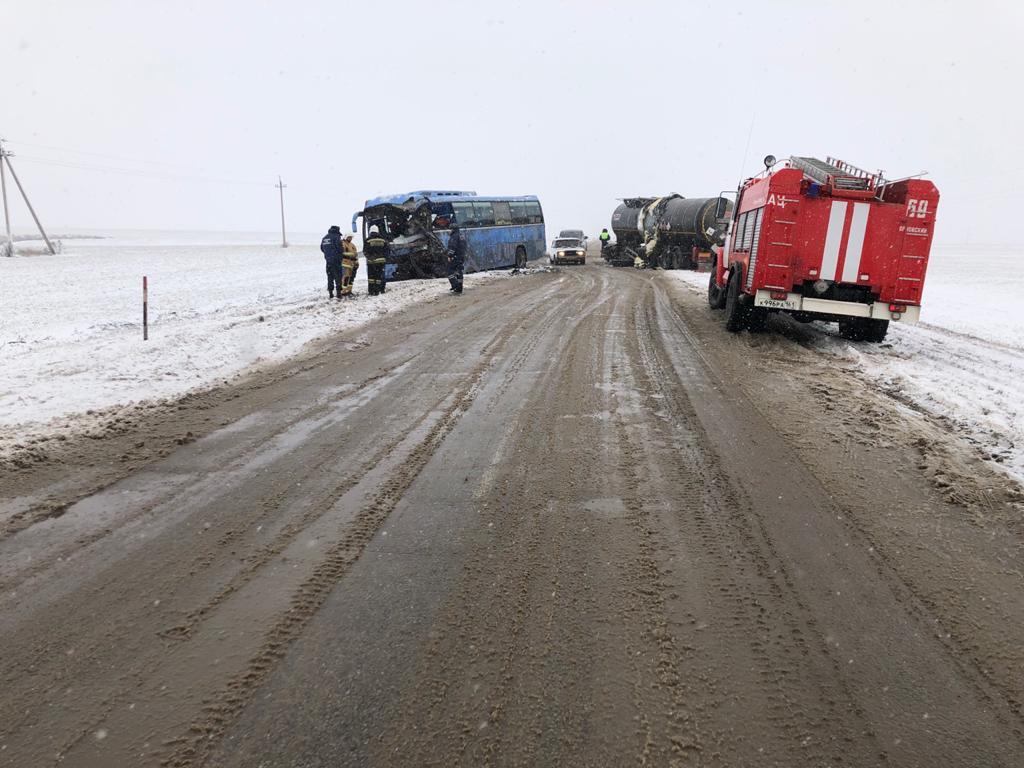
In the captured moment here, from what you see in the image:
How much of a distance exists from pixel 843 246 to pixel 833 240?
0.18 metres

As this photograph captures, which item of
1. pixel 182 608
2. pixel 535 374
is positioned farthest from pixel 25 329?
pixel 182 608

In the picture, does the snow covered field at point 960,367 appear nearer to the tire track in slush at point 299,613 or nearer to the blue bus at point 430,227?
the tire track in slush at point 299,613

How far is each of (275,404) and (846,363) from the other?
25.7ft

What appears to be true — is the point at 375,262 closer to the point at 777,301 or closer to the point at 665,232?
the point at 777,301

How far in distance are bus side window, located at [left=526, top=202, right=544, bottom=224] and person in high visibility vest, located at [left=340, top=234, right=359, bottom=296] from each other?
53.8 feet

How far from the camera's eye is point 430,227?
23922 millimetres

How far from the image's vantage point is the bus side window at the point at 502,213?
94.4 feet

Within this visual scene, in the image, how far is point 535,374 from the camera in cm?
788

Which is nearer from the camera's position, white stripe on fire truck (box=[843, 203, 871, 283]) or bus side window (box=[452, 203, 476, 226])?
white stripe on fire truck (box=[843, 203, 871, 283])

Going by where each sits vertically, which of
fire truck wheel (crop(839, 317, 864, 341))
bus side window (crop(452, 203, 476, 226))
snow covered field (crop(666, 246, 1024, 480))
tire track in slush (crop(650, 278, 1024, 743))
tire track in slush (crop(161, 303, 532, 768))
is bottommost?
tire track in slush (crop(161, 303, 532, 768))

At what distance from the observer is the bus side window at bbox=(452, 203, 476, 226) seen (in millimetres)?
25309

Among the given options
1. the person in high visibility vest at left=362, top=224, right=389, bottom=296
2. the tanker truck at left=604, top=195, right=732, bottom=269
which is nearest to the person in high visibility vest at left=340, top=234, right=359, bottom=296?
the person in high visibility vest at left=362, top=224, right=389, bottom=296

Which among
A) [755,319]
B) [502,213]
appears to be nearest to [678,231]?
[502,213]

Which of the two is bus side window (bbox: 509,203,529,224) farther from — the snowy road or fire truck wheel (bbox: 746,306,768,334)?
the snowy road
